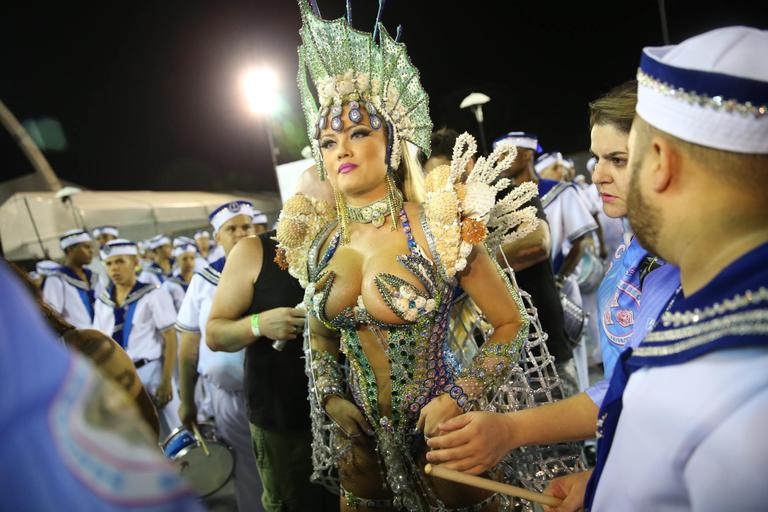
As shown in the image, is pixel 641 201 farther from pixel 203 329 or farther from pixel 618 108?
pixel 203 329

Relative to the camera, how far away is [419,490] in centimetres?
186

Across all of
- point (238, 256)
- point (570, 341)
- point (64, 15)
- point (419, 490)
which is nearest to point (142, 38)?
point (64, 15)

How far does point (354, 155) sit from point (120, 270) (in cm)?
427

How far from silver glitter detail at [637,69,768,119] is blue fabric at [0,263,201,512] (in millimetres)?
885

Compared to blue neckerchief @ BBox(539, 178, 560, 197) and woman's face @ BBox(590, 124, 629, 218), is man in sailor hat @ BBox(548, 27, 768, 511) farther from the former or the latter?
blue neckerchief @ BBox(539, 178, 560, 197)

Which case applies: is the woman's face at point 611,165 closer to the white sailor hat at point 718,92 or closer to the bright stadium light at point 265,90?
the white sailor hat at point 718,92

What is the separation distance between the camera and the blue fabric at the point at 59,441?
49 centimetres

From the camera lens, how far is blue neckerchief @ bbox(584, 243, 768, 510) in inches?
28.2

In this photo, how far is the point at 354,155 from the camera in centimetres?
192

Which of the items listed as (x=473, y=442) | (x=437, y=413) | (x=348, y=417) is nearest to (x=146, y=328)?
(x=348, y=417)

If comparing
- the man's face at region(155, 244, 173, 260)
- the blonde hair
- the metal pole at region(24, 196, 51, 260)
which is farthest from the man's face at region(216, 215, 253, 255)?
the metal pole at region(24, 196, 51, 260)

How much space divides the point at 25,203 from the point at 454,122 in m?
7.22

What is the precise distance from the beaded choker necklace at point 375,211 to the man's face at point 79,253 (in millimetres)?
5466

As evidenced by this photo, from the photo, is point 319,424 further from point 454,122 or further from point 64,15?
point 64,15
